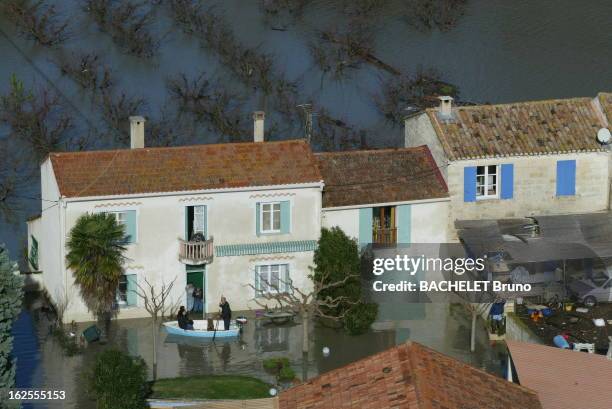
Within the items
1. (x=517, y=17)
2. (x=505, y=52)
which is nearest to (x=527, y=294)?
(x=505, y=52)

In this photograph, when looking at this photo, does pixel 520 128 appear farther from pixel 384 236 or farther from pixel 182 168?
pixel 182 168

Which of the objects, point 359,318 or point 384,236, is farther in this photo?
point 384,236

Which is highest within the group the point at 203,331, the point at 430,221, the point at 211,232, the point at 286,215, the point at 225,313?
the point at 286,215

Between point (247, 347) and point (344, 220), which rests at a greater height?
point (344, 220)

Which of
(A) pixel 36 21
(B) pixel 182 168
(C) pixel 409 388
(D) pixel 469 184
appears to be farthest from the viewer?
(A) pixel 36 21

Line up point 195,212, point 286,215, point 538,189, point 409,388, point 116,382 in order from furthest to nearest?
point 538,189 < point 286,215 < point 195,212 < point 116,382 < point 409,388

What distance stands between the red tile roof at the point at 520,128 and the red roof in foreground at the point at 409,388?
703 inches

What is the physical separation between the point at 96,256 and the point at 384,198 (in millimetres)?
10231

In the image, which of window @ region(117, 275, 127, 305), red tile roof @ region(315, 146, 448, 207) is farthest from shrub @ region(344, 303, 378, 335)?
window @ region(117, 275, 127, 305)

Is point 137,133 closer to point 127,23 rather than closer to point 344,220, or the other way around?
point 344,220

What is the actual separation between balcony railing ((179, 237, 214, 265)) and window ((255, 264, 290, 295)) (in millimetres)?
1983

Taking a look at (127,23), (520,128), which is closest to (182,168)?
(520,128)

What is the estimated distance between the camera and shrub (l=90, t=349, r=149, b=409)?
35.5 meters

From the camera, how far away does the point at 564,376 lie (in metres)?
33.1
